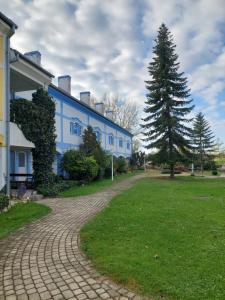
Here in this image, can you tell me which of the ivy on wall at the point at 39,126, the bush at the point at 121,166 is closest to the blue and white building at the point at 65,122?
the ivy on wall at the point at 39,126

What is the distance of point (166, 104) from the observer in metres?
28.9

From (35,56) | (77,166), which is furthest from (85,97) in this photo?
(77,166)

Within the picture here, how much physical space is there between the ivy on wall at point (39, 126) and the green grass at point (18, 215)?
393 cm

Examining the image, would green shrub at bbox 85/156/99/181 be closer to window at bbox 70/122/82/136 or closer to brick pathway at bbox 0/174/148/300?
window at bbox 70/122/82/136

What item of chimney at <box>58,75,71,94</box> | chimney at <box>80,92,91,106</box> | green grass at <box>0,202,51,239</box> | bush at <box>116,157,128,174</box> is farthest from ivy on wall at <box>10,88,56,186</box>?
chimney at <box>80,92,91,106</box>

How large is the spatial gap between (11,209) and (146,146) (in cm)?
2058

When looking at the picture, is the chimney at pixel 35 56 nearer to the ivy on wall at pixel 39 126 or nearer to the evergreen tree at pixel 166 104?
the ivy on wall at pixel 39 126

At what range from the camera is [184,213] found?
900 cm

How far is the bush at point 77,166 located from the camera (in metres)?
20.2

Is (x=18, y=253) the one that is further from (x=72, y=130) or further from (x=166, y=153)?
(x=166, y=153)

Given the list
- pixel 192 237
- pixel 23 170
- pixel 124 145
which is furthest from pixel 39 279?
pixel 124 145

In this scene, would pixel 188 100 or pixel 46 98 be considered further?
pixel 188 100

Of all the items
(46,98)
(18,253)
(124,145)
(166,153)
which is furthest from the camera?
(124,145)

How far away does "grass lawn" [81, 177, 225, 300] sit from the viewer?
3.97 meters
